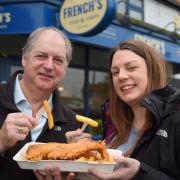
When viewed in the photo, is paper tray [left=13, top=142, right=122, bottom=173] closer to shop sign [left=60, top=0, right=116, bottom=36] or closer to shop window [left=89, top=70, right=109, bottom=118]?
shop sign [left=60, top=0, right=116, bottom=36]

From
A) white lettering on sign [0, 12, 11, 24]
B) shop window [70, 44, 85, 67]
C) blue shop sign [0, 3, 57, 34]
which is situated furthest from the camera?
shop window [70, 44, 85, 67]

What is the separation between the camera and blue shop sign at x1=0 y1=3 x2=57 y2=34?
652 cm

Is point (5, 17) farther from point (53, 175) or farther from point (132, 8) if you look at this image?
point (53, 175)

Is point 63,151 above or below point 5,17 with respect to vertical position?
below

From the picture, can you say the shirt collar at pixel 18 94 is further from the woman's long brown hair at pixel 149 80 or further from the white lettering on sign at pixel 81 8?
the white lettering on sign at pixel 81 8

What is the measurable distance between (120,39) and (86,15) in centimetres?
188

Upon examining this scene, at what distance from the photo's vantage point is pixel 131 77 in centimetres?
280

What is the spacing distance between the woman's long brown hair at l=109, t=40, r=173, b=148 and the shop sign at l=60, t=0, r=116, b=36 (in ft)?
10.0

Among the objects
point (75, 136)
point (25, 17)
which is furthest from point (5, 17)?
point (75, 136)

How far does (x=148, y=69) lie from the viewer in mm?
2828

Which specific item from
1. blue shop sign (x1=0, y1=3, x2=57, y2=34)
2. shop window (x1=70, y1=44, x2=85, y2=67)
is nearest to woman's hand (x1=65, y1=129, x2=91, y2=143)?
blue shop sign (x1=0, y1=3, x2=57, y2=34)

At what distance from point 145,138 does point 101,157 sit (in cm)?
35

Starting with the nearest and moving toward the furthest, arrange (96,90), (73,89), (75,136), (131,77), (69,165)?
(69,165) → (75,136) → (131,77) → (73,89) → (96,90)

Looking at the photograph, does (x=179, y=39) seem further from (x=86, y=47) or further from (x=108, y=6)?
(x=108, y=6)
